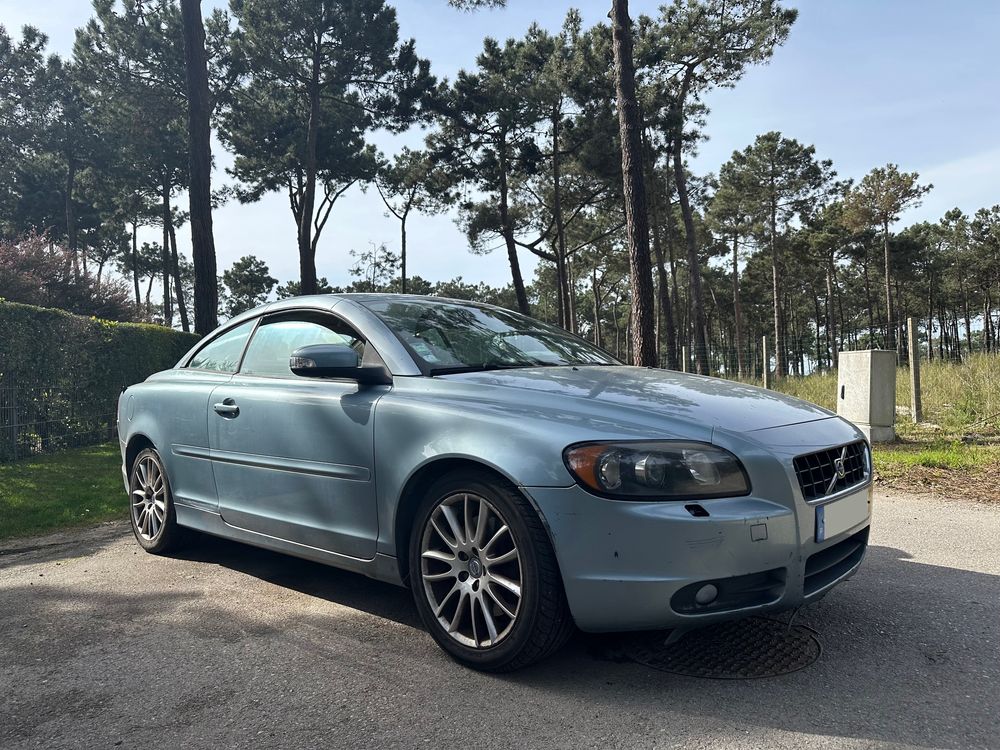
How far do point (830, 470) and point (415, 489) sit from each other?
1.66 m

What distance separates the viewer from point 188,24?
13070 millimetres

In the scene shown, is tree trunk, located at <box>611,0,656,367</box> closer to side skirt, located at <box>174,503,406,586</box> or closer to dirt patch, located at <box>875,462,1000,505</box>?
dirt patch, located at <box>875,462,1000,505</box>

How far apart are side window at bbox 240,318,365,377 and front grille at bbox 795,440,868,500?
80.0 inches

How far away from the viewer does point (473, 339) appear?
371 centimetres

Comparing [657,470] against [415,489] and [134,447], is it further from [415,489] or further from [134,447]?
[134,447]

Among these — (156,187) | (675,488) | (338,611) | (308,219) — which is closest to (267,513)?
(338,611)

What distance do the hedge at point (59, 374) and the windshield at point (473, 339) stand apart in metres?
8.61

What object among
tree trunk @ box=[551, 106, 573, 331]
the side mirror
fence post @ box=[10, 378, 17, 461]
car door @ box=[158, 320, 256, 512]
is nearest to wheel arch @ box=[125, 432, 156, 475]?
car door @ box=[158, 320, 256, 512]

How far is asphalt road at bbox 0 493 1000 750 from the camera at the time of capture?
2287 millimetres

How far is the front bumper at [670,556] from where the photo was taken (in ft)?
7.88

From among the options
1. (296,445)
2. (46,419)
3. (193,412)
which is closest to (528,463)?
(296,445)

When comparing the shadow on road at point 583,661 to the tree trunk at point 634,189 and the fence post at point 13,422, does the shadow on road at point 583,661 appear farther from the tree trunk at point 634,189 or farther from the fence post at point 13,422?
the tree trunk at point 634,189

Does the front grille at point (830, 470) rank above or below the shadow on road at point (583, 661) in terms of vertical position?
above

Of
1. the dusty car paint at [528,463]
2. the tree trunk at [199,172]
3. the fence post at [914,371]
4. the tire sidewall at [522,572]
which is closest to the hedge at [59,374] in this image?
the tree trunk at [199,172]
